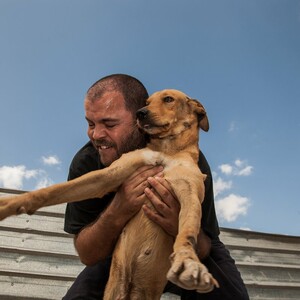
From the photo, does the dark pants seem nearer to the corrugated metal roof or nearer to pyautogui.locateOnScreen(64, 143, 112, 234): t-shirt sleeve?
pyautogui.locateOnScreen(64, 143, 112, 234): t-shirt sleeve

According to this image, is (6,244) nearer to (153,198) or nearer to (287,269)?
(153,198)

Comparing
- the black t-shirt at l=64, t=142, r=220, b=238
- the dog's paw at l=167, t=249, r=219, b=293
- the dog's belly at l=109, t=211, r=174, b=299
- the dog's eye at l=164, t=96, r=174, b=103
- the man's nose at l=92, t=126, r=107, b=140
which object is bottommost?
the dog's paw at l=167, t=249, r=219, b=293

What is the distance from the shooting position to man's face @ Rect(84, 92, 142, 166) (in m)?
2.31

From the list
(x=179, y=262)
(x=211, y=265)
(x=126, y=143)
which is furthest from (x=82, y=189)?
(x=211, y=265)

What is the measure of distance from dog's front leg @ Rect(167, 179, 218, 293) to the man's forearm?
0.37 m

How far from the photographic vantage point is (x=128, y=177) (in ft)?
6.77

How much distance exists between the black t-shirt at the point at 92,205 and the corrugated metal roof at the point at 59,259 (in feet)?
2.70

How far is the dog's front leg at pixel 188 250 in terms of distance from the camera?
133 cm

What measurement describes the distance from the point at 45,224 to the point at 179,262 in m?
2.56

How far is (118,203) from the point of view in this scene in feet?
6.77

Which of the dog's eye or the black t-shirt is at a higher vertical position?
the dog's eye

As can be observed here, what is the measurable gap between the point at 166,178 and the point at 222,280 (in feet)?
2.72

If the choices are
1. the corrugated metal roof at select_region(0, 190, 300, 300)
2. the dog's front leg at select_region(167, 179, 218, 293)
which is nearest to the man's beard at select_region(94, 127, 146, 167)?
the dog's front leg at select_region(167, 179, 218, 293)

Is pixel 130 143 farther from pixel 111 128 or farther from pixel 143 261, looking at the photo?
pixel 143 261
